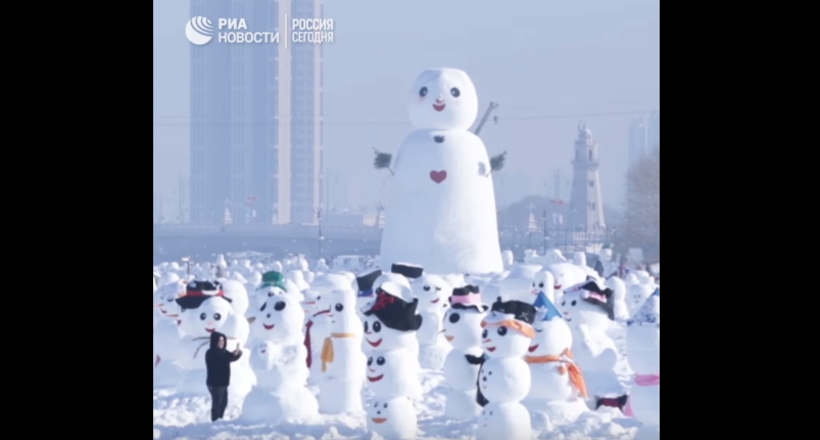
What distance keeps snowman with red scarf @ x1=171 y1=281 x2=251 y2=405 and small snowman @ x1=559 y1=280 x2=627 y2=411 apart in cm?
178

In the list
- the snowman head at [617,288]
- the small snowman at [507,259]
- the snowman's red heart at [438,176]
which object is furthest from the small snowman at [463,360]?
the small snowman at [507,259]

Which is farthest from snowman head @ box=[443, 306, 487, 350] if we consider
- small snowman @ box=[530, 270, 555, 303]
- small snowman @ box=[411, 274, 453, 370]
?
small snowman @ box=[530, 270, 555, 303]

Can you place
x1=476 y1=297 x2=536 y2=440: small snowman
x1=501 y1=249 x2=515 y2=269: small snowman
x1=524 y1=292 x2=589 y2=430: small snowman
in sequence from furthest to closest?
x1=501 y1=249 x2=515 y2=269: small snowman < x1=524 y1=292 x2=589 y2=430: small snowman < x1=476 y1=297 x2=536 y2=440: small snowman

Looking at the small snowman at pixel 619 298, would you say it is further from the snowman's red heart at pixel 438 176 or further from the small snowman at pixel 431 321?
the snowman's red heart at pixel 438 176

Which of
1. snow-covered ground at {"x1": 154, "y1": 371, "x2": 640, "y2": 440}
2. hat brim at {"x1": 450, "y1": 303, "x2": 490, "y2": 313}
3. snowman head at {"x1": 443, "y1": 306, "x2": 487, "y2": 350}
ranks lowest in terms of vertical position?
snow-covered ground at {"x1": 154, "y1": 371, "x2": 640, "y2": 440}

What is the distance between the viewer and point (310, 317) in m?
A: 6.98

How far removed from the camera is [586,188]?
1103cm

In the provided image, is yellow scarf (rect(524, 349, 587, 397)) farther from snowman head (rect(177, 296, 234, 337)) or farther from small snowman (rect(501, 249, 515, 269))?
small snowman (rect(501, 249, 515, 269))

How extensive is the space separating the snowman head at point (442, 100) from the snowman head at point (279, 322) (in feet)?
10.0

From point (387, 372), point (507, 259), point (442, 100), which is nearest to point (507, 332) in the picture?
point (387, 372)

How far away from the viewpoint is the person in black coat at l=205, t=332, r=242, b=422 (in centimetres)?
652

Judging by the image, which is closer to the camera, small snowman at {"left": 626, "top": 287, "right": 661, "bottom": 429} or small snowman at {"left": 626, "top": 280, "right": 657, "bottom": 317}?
small snowman at {"left": 626, "top": 287, "right": 661, "bottom": 429}

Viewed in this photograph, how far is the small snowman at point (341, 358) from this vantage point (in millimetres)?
6598
